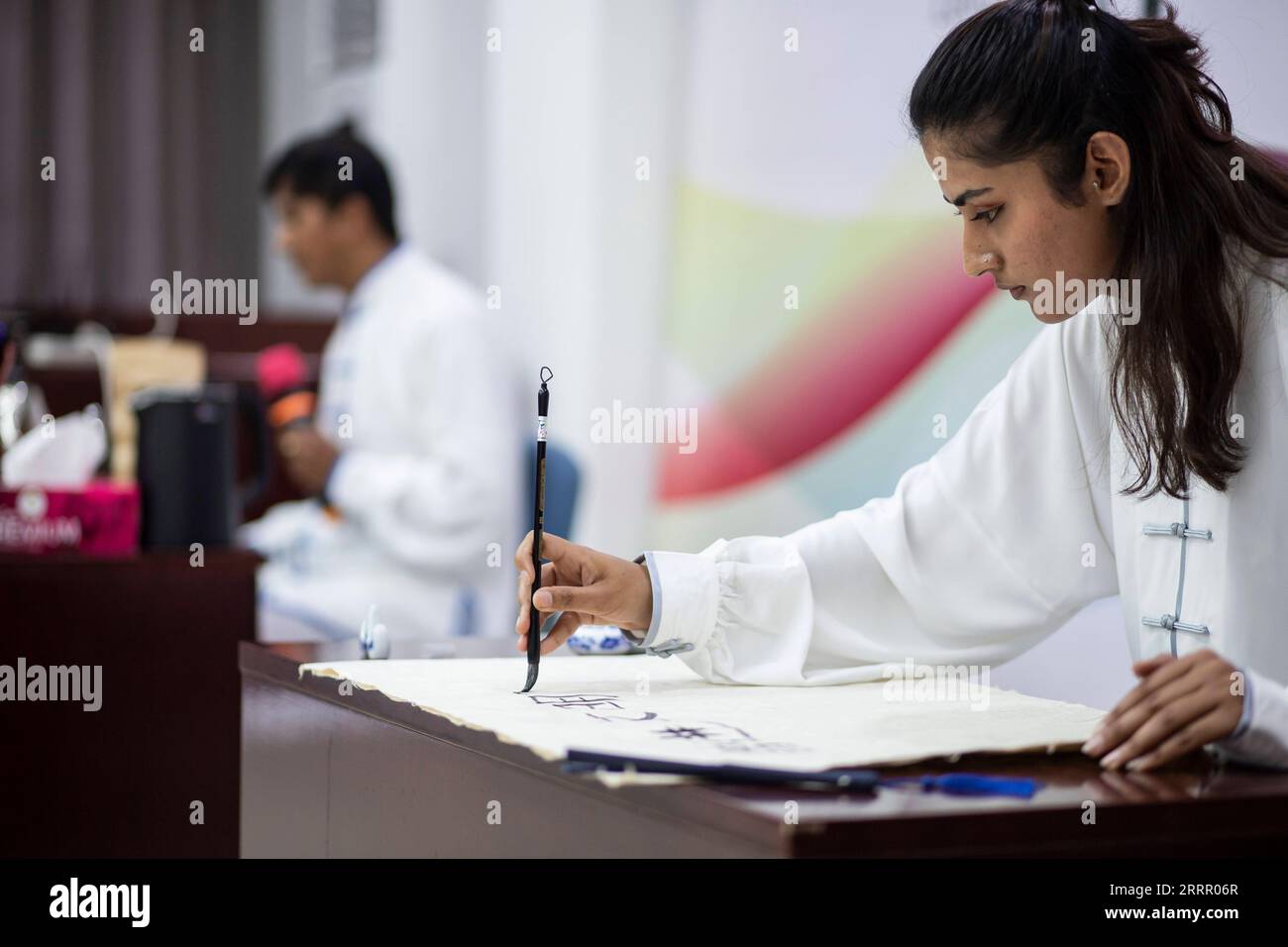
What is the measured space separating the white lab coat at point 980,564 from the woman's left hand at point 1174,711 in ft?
1.13

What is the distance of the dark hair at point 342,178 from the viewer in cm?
319

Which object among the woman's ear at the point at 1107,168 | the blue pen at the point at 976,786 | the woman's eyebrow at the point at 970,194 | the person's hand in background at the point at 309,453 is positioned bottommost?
the blue pen at the point at 976,786

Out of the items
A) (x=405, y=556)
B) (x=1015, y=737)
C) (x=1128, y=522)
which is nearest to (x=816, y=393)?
(x=405, y=556)

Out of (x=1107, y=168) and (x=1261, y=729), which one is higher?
(x=1107, y=168)

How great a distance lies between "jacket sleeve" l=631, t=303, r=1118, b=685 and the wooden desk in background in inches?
38.4

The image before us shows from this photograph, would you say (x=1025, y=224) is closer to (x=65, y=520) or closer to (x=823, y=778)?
(x=823, y=778)

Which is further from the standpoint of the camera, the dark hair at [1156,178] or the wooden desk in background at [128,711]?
the wooden desk in background at [128,711]

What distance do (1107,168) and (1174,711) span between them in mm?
485

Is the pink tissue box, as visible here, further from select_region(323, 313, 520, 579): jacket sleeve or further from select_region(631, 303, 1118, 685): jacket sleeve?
select_region(631, 303, 1118, 685): jacket sleeve

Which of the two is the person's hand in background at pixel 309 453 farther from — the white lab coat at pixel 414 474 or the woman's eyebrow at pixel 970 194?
the woman's eyebrow at pixel 970 194

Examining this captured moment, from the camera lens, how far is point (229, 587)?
205cm

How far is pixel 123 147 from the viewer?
4.73m

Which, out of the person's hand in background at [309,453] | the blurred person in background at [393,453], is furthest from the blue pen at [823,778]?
the person's hand in background at [309,453]

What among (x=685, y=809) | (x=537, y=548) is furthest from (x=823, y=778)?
(x=537, y=548)
